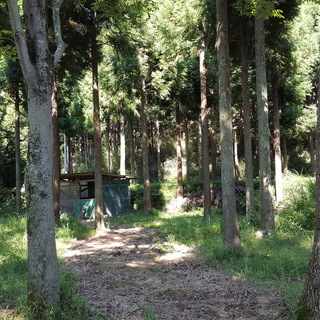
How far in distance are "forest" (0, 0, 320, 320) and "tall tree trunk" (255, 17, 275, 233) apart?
0.03 metres

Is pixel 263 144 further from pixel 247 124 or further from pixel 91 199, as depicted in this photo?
pixel 91 199

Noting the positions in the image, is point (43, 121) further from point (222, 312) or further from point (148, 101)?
point (148, 101)

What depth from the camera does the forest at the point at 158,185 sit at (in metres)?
4.08

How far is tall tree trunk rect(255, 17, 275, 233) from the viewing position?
9523mm

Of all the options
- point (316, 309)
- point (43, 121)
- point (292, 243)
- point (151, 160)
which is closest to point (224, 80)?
point (292, 243)

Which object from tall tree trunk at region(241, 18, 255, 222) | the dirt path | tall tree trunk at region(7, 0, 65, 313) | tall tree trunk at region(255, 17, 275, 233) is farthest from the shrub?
tall tree trunk at region(7, 0, 65, 313)

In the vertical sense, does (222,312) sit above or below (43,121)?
below

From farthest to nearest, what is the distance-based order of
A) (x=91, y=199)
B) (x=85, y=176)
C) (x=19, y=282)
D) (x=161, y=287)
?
1. (x=85, y=176)
2. (x=91, y=199)
3. (x=161, y=287)
4. (x=19, y=282)

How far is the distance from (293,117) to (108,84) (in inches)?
471

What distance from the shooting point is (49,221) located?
4.07 meters

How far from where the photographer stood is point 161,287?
583 cm

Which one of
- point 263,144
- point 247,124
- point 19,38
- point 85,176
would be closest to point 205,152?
point 247,124

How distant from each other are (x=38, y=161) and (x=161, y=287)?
3.26 meters

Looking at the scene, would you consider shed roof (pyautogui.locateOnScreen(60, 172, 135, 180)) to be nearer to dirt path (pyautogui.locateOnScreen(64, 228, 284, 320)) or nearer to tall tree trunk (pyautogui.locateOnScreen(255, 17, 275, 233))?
dirt path (pyautogui.locateOnScreen(64, 228, 284, 320))
